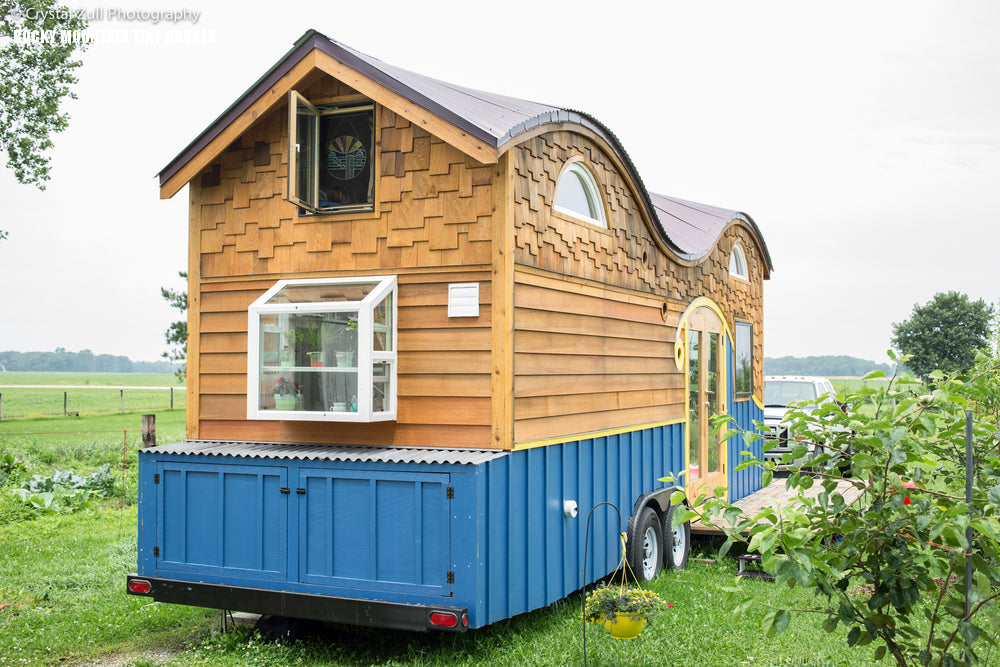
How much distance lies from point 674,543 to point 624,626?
9.78ft

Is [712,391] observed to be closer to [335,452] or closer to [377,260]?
[377,260]

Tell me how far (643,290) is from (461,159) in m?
3.16

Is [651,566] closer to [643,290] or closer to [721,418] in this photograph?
[643,290]

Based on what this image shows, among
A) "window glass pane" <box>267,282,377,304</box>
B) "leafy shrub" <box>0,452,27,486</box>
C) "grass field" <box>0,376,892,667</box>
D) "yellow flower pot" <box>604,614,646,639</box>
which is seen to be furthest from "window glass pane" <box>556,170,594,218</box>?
"leafy shrub" <box>0,452,27,486</box>

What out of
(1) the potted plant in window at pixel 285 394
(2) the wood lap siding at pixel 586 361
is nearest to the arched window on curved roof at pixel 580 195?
(2) the wood lap siding at pixel 586 361

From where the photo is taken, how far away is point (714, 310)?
1069 centimetres

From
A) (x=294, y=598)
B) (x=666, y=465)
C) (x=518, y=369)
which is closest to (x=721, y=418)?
(x=518, y=369)

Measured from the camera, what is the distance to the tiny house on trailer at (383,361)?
18.5 feet

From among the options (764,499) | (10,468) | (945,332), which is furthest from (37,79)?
(945,332)

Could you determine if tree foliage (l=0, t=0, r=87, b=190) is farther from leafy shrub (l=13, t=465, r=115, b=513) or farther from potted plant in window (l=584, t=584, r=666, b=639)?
potted plant in window (l=584, t=584, r=666, b=639)

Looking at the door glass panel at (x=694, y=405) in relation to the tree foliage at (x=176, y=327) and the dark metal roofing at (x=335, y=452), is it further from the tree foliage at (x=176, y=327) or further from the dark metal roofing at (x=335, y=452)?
the tree foliage at (x=176, y=327)

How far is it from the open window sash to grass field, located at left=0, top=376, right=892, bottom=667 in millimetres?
3364

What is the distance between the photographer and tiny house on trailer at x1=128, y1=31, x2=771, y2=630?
564 cm

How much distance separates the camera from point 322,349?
608 centimetres
